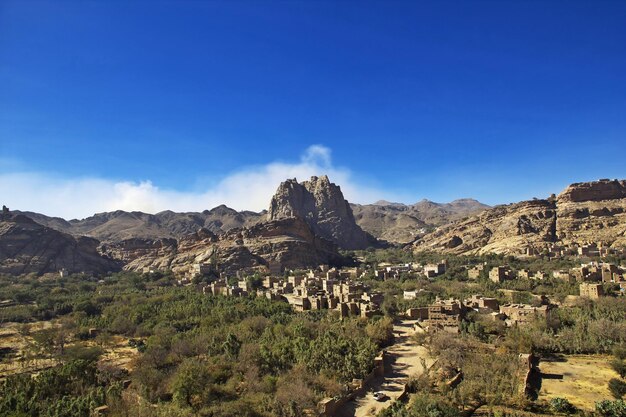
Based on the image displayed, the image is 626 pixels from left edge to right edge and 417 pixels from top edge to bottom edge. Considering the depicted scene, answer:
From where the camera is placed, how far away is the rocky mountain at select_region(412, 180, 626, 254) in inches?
3297

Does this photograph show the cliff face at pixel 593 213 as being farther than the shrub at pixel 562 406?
Yes

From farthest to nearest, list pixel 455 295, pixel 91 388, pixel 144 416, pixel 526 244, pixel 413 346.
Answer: pixel 526 244, pixel 455 295, pixel 413 346, pixel 91 388, pixel 144 416

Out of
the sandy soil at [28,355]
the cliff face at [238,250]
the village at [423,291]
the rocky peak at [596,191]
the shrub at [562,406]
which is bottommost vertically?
the shrub at [562,406]

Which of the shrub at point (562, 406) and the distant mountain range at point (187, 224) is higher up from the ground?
the distant mountain range at point (187, 224)

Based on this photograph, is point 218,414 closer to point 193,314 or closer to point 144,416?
point 144,416

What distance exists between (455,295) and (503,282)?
9139 mm

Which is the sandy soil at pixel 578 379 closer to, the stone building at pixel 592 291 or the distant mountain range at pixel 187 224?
the stone building at pixel 592 291

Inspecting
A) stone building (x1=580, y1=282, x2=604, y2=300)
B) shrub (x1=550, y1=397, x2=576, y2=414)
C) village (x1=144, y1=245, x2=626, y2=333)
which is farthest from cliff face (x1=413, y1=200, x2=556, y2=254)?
shrub (x1=550, y1=397, x2=576, y2=414)

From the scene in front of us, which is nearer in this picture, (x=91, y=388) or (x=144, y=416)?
(x=144, y=416)

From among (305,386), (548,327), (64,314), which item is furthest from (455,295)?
(64,314)

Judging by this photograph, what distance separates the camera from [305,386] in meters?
22.3

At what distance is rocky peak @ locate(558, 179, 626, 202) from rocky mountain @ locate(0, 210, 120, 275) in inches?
3700

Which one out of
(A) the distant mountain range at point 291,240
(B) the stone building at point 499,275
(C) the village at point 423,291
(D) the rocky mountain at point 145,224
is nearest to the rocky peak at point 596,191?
(A) the distant mountain range at point 291,240

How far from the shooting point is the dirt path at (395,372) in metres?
22.5
